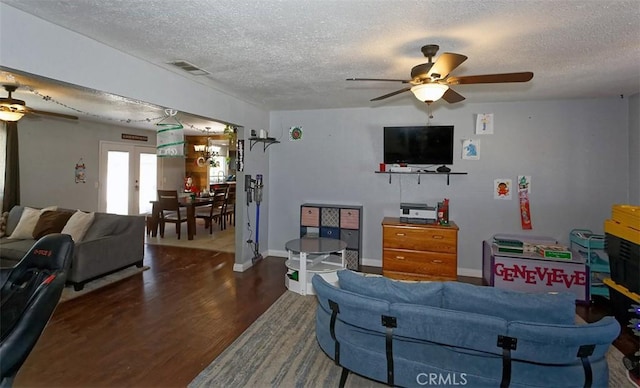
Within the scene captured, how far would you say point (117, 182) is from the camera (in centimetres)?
730

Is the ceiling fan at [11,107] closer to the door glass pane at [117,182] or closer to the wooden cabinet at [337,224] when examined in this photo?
the door glass pane at [117,182]

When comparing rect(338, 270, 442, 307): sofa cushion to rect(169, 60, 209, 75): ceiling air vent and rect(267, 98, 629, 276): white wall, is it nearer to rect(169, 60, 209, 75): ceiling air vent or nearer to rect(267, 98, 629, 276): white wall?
rect(169, 60, 209, 75): ceiling air vent

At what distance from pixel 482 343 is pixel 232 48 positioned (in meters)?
2.68

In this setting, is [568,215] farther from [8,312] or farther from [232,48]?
[8,312]

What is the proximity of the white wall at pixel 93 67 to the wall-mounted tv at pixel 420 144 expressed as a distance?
2.33 meters

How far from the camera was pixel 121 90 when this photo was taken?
2.68 m

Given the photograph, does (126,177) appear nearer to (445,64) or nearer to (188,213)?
(188,213)

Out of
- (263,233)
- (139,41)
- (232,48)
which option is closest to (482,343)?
(232,48)

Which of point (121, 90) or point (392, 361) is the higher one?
point (121, 90)

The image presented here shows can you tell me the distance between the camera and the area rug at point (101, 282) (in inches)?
141

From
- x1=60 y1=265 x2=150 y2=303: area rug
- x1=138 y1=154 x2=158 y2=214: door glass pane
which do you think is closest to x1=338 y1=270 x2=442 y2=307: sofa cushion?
x1=60 y1=265 x2=150 y2=303: area rug

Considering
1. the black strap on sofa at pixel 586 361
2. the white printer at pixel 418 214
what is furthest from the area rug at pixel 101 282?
the black strap on sofa at pixel 586 361

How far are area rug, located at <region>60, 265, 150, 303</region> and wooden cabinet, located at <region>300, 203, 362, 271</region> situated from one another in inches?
95.3

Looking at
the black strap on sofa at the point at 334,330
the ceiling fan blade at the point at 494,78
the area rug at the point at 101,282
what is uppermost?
the ceiling fan blade at the point at 494,78
